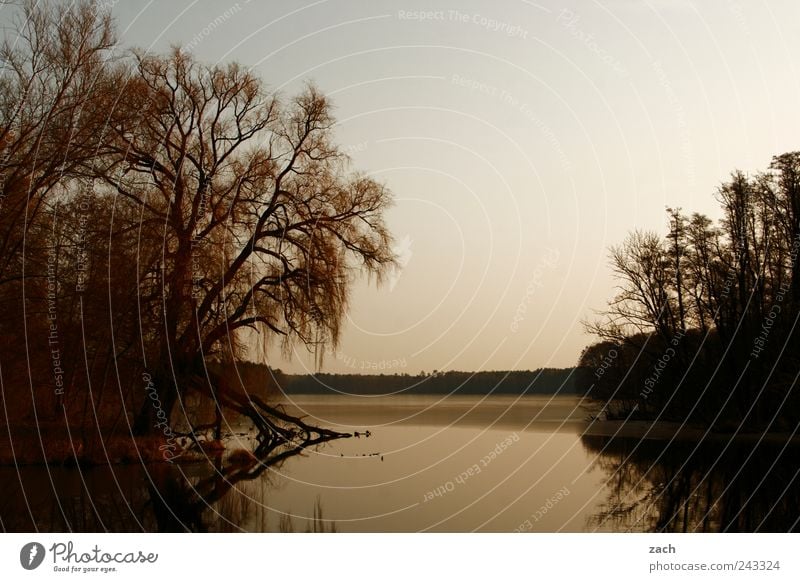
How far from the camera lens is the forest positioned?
2869cm

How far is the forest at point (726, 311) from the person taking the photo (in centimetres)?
2869

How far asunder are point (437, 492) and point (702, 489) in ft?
17.6

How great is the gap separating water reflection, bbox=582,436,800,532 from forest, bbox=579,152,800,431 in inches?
183

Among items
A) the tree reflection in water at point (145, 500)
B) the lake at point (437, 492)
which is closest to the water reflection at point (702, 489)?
the lake at point (437, 492)

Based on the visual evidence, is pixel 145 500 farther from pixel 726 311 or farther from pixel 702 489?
pixel 726 311

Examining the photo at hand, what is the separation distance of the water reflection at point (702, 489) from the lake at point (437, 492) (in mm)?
31

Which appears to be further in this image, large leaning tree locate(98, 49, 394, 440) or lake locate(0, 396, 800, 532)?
large leaning tree locate(98, 49, 394, 440)

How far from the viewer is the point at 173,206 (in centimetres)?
2681

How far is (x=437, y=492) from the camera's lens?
1734 cm

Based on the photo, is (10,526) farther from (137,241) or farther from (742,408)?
(742,408)

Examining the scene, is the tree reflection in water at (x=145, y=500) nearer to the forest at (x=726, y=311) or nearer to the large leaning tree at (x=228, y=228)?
the large leaning tree at (x=228, y=228)

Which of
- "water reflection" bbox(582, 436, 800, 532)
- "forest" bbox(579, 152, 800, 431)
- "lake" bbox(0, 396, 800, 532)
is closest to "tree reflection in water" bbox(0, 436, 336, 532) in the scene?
"lake" bbox(0, 396, 800, 532)

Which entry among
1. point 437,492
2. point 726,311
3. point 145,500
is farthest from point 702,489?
point 726,311

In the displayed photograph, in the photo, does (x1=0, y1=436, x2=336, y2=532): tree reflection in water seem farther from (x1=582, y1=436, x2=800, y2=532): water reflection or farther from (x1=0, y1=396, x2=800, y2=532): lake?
(x1=582, y1=436, x2=800, y2=532): water reflection
